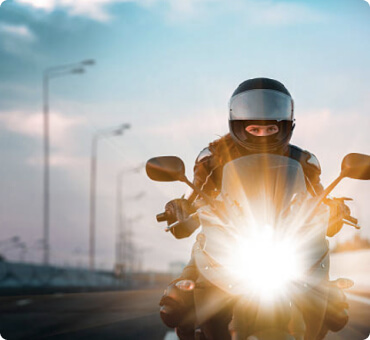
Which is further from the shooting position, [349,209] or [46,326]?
[46,326]

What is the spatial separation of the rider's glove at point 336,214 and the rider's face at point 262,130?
21.9 inches

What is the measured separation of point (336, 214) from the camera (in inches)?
179

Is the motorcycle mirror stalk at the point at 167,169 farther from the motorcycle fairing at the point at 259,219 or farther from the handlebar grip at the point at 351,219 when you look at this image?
the handlebar grip at the point at 351,219

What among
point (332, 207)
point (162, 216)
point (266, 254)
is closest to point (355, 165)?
point (332, 207)

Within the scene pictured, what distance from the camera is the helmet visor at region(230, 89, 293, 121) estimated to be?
4352 mm

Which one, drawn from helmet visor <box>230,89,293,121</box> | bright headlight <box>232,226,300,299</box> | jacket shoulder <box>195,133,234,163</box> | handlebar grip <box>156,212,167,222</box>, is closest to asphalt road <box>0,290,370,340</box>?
handlebar grip <box>156,212,167,222</box>

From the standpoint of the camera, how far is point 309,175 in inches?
187

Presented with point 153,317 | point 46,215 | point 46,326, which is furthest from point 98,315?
point 46,215

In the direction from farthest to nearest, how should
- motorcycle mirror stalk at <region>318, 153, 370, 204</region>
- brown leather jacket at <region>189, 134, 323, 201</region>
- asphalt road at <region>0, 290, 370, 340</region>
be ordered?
asphalt road at <region>0, 290, 370, 340</region>, brown leather jacket at <region>189, 134, 323, 201</region>, motorcycle mirror stalk at <region>318, 153, 370, 204</region>

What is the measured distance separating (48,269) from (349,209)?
118 ft

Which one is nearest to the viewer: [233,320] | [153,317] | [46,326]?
[233,320]

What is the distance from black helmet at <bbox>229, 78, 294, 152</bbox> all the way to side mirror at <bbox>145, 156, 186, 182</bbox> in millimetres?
375

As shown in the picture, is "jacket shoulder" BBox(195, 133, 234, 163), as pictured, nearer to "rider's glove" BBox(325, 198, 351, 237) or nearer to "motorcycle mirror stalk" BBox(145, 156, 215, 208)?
"motorcycle mirror stalk" BBox(145, 156, 215, 208)

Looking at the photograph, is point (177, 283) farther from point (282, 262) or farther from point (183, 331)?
point (282, 262)
